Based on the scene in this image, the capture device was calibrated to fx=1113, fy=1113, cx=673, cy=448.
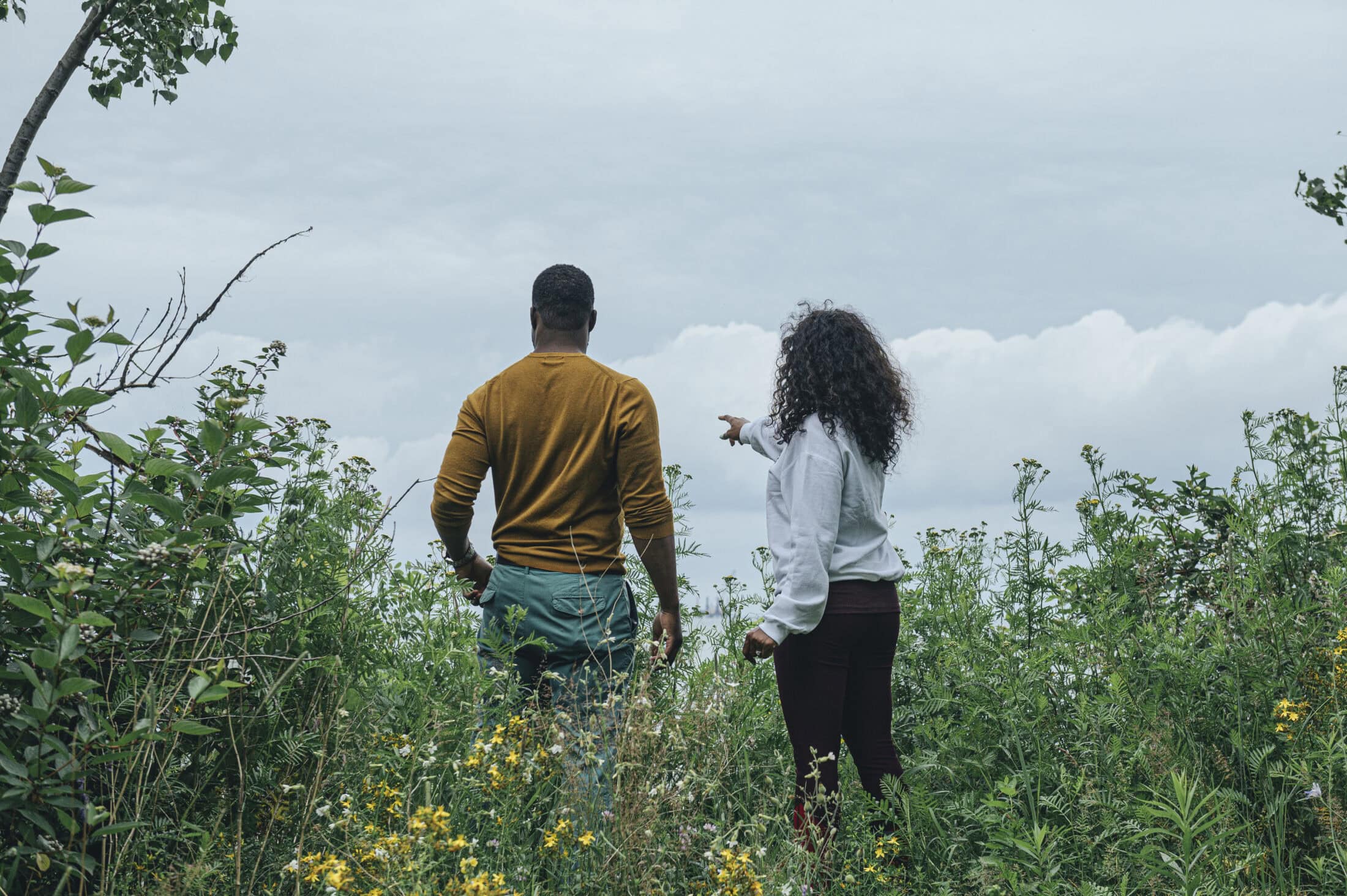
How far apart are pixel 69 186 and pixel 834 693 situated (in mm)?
2974

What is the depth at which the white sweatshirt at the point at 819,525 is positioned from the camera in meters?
3.94

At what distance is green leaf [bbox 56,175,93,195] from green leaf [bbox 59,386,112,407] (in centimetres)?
58

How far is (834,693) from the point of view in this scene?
4043 millimetres

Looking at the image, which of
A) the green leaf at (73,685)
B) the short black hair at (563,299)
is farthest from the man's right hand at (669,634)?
the green leaf at (73,685)

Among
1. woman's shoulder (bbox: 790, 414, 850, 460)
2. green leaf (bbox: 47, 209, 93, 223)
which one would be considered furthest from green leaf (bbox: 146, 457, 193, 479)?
woman's shoulder (bbox: 790, 414, 850, 460)

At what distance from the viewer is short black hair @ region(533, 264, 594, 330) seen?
440cm

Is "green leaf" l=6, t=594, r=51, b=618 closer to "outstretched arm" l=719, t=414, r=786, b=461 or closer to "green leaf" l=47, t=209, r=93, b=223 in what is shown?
"green leaf" l=47, t=209, r=93, b=223

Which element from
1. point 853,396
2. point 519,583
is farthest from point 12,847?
point 853,396

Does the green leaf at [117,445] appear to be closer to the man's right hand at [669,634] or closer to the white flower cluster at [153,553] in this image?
the white flower cluster at [153,553]

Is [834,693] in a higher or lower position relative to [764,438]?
lower

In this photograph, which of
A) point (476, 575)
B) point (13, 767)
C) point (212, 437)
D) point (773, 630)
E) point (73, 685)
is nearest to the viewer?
point (73, 685)

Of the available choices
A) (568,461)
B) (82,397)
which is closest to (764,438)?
(568,461)

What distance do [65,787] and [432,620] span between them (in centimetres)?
187

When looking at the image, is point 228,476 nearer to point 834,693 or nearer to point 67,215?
point 67,215
